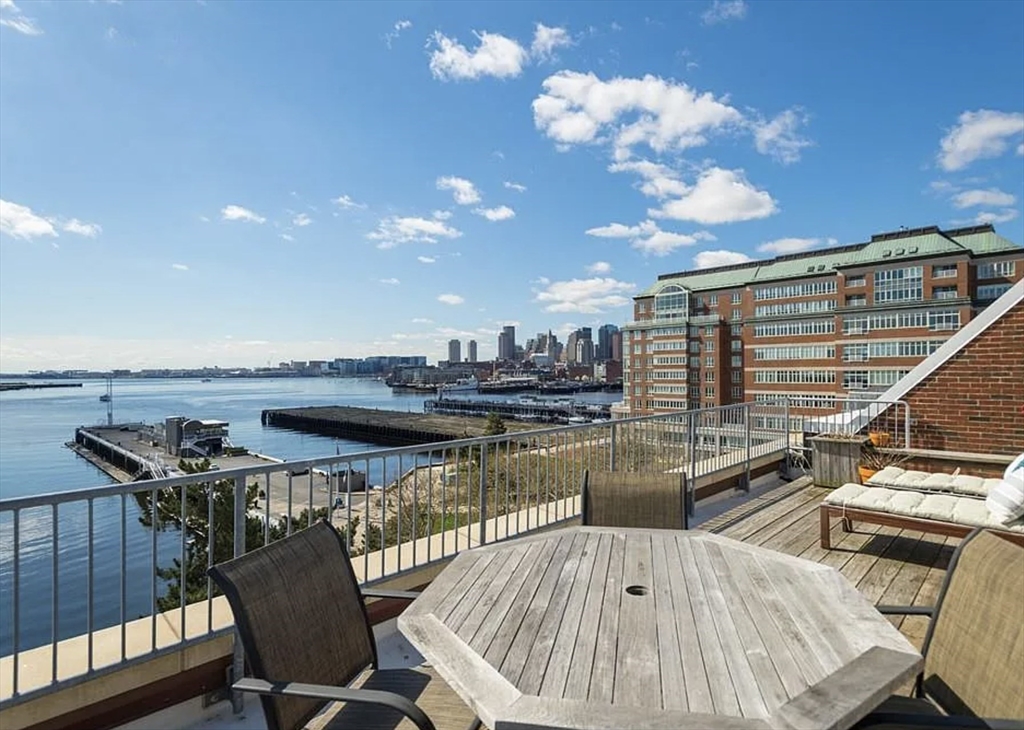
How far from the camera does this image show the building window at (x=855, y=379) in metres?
41.8

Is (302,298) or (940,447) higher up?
(302,298)

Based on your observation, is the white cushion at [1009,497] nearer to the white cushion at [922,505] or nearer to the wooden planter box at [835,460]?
the white cushion at [922,505]

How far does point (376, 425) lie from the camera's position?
58.2 meters

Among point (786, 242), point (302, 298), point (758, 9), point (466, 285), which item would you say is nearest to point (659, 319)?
point (786, 242)

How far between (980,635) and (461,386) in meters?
118

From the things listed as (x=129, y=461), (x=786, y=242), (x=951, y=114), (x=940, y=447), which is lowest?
(x=129, y=461)

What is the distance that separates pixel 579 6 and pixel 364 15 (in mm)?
3723

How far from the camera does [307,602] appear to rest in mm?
1811

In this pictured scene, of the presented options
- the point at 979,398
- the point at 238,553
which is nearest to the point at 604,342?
the point at 979,398

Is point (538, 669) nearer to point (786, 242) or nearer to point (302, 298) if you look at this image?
point (302, 298)

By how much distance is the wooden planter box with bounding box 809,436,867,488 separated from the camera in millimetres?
6078

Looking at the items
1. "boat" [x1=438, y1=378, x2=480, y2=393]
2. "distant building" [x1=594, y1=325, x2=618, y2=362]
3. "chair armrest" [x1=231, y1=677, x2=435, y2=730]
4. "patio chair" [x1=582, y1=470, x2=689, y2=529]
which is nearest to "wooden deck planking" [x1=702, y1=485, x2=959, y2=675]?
"patio chair" [x1=582, y1=470, x2=689, y2=529]

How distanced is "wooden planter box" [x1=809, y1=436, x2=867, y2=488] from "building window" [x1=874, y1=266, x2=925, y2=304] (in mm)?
43153

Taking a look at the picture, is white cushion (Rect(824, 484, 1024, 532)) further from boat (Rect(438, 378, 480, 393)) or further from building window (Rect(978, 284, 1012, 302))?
boat (Rect(438, 378, 480, 393))
